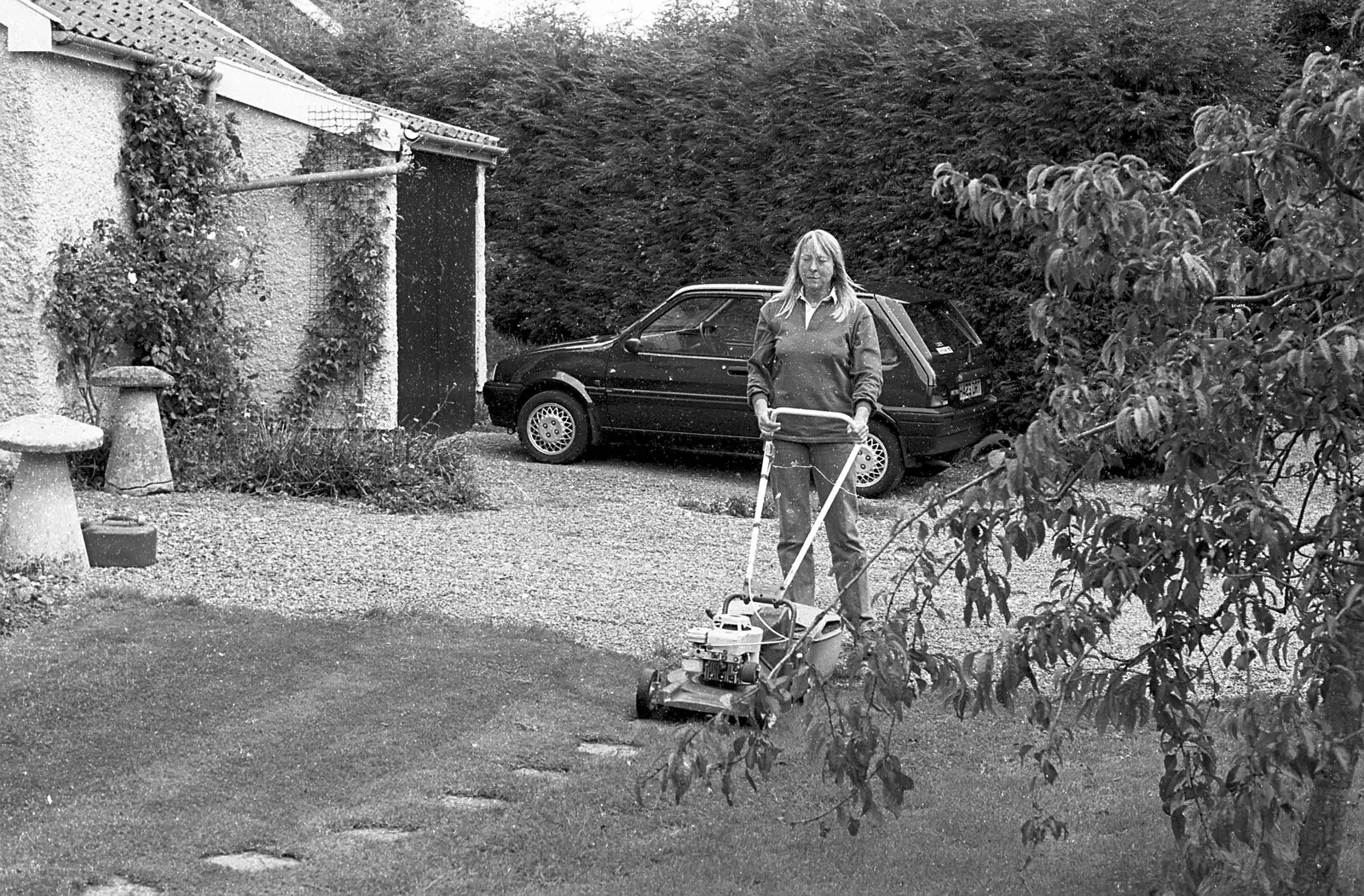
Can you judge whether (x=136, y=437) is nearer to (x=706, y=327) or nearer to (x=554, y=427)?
(x=554, y=427)

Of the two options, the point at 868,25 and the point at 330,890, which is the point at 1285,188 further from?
the point at 868,25

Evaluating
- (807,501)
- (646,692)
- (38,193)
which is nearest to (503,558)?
(807,501)

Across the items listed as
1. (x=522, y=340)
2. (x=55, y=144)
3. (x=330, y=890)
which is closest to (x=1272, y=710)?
(x=330, y=890)

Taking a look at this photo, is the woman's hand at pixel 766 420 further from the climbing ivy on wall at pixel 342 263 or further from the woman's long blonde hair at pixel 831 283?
the climbing ivy on wall at pixel 342 263

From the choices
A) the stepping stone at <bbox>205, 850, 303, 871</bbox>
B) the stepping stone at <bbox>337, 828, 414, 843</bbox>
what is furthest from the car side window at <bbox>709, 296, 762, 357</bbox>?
the stepping stone at <bbox>205, 850, 303, 871</bbox>

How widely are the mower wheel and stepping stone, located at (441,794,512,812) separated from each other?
3.32 ft

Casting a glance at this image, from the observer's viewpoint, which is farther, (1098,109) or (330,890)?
(1098,109)

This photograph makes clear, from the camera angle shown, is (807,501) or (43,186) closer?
(807,501)

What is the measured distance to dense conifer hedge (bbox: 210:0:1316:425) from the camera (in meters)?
12.5

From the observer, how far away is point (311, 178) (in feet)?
39.1

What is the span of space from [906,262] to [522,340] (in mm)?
5261

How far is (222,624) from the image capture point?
7.38 meters

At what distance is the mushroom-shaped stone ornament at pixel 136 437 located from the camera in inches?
411

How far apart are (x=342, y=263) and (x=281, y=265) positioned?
1.91 ft
